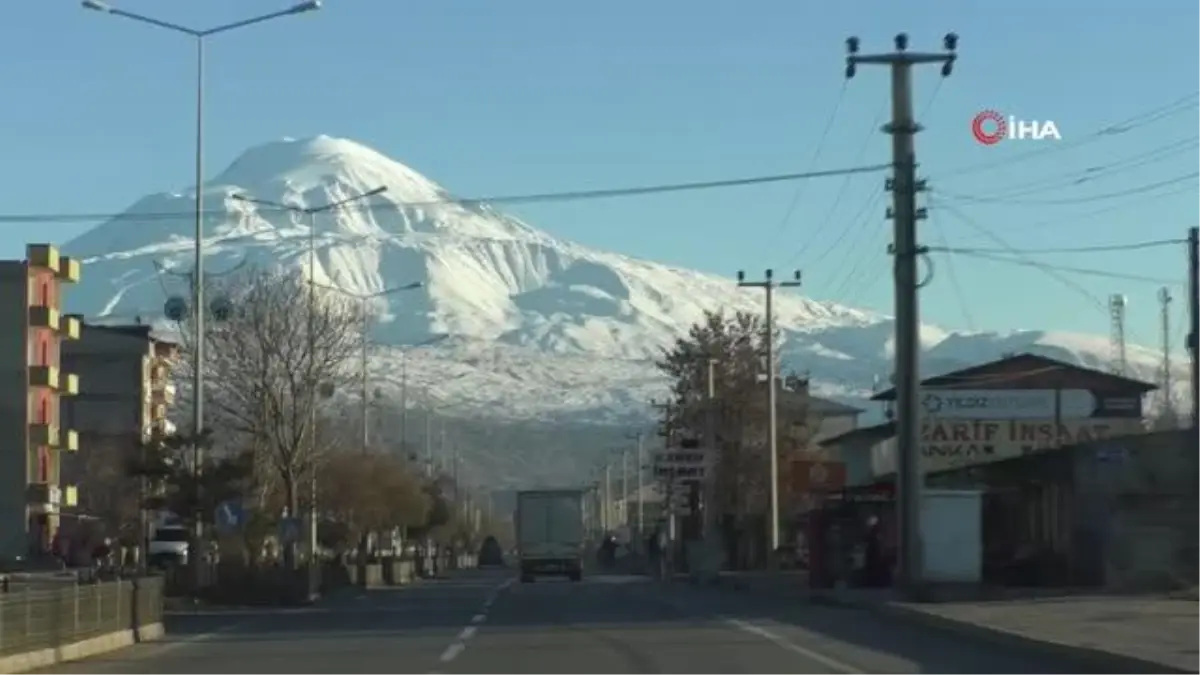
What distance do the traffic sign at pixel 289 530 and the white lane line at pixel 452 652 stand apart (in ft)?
85.6

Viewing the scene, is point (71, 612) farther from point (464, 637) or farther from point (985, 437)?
point (985, 437)

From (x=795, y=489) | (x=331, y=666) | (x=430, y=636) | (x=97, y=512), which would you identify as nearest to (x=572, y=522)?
(x=795, y=489)

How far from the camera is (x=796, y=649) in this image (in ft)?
101

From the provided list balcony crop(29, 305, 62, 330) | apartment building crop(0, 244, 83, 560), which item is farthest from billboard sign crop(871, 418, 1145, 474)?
balcony crop(29, 305, 62, 330)

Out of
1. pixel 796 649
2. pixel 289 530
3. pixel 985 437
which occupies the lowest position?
pixel 796 649

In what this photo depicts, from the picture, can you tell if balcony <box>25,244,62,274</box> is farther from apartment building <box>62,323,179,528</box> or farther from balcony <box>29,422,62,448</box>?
apartment building <box>62,323,179,528</box>

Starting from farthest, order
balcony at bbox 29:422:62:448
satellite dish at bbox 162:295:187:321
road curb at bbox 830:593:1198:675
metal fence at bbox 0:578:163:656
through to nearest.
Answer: balcony at bbox 29:422:62:448 → satellite dish at bbox 162:295:187:321 → metal fence at bbox 0:578:163:656 → road curb at bbox 830:593:1198:675

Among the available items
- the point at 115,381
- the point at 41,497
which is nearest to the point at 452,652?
the point at 41,497

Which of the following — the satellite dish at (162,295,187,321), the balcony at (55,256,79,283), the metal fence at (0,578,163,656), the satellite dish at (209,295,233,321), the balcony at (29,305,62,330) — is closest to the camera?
the metal fence at (0,578,163,656)

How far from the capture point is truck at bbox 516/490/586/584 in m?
85.1

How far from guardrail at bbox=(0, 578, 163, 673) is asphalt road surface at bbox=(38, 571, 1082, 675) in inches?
17.4

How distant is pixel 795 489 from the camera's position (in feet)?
281

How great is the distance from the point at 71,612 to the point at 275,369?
1581 inches

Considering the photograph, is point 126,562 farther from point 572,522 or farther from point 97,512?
point 97,512
